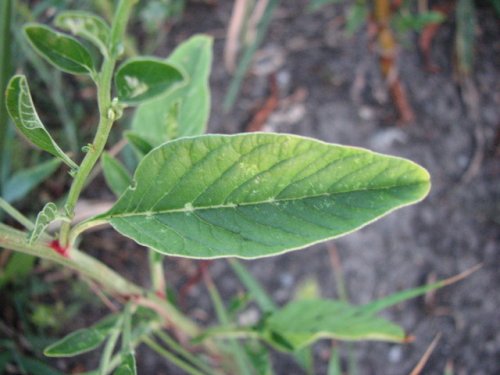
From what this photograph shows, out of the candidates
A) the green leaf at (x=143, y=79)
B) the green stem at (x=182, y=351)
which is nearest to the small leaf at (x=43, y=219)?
the green leaf at (x=143, y=79)

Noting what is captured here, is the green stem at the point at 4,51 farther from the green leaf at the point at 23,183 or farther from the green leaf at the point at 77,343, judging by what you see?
the green leaf at the point at 77,343

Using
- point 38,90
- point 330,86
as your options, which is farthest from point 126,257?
point 330,86

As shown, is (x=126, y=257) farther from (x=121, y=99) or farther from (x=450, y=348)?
(x=121, y=99)

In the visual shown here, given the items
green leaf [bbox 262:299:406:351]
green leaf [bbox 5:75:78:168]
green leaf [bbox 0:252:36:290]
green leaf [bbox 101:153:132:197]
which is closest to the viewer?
green leaf [bbox 5:75:78:168]

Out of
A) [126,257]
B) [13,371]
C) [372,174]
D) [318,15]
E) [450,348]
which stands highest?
[318,15]

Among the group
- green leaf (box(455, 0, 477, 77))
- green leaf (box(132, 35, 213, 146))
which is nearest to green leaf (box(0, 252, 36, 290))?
green leaf (box(132, 35, 213, 146))

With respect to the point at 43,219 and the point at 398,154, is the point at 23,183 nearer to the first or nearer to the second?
the point at 43,219

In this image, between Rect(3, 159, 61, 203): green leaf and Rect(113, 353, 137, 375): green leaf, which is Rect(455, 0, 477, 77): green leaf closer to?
Rect(3, 159, 61, 203): green leaf
